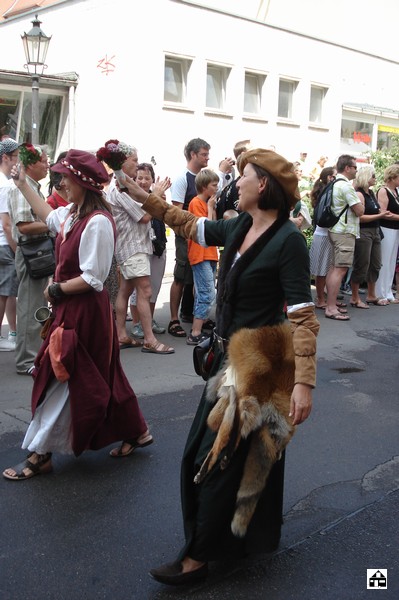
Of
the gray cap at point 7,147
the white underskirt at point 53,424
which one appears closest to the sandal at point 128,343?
the gray cap at point 7,147

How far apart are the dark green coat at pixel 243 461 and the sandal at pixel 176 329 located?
4.71 m

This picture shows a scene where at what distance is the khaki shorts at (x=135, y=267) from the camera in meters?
6.96

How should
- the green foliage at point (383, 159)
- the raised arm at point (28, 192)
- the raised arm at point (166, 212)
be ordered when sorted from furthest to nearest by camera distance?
the green foliage at point (383, 159)
the raised arm at point (28, 192)
the raised arm at point (166, 212)

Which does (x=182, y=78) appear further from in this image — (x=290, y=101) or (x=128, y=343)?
(x=128, y=343)

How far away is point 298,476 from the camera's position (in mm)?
4270

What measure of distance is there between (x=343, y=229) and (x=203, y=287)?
9.06ft

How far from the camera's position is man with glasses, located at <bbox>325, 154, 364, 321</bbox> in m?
9.34

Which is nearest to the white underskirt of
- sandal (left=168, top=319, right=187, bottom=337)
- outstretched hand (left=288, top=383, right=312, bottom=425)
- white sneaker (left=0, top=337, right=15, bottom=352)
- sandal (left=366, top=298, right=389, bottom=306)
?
outstretched hand (left=288, top=383, right=312, bottom=425)

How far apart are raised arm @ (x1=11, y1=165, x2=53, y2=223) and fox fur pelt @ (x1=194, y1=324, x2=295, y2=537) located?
7.22 feet

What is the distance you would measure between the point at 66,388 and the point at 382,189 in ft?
24.8

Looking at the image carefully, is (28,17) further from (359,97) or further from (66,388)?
(66,388)

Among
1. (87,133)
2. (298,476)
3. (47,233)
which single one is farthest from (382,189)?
(87,133)

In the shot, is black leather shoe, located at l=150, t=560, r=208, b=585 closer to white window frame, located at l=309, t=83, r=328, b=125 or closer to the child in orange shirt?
the child in orange shirt

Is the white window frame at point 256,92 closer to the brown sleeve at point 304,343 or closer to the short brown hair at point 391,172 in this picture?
the short brown hair at point 391,172
